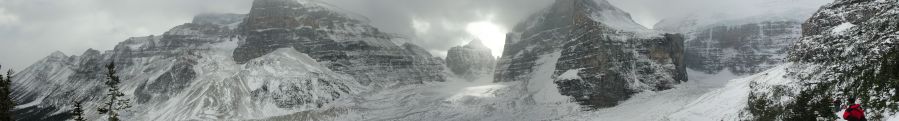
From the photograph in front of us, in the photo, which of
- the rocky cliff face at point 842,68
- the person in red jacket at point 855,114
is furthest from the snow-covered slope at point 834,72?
the person in red jacket at point 855,114

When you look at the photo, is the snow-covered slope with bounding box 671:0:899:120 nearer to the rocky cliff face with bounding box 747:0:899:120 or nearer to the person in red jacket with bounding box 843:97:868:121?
the rocky cliff face with bounding box 747:0:899:120

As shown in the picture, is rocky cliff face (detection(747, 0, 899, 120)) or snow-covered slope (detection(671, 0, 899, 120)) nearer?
rocky cliff face (detection(747, 0, 899, 120))

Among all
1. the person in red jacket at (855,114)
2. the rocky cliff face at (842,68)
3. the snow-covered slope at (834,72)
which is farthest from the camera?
the snow-covered slope at (834,72)

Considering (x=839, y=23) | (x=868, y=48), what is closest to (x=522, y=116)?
(x=839, y=23)

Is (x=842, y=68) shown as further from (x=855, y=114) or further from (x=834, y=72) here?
(x=855, y=114)

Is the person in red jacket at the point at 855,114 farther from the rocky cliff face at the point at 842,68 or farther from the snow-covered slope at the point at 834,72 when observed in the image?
the rocky cliff face at the point at 842,68

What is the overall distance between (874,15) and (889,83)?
1007 inches

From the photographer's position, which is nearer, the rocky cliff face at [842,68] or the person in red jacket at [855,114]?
the person in red jacket at [855,114]

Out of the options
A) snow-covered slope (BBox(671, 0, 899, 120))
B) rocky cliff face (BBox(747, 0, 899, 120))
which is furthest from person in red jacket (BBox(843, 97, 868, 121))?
rocky cliff face (BBox(747, 0, 899, 120))

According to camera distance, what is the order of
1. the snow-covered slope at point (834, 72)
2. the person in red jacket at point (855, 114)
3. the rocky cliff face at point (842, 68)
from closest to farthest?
the person in red jacket at point (855, 114)
the rocky cliff face at point (842, 68)
the snow-covered slope at point (834, 72)

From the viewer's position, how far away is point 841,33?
91688mm

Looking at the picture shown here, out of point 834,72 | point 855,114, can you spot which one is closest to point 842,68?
point 834,72

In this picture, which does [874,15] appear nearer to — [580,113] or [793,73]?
[793,73]

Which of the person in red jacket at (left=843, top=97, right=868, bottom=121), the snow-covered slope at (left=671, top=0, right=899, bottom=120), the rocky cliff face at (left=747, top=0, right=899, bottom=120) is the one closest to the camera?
the person in red jacket at (left=843, top=97, right=868, bottom=121)
